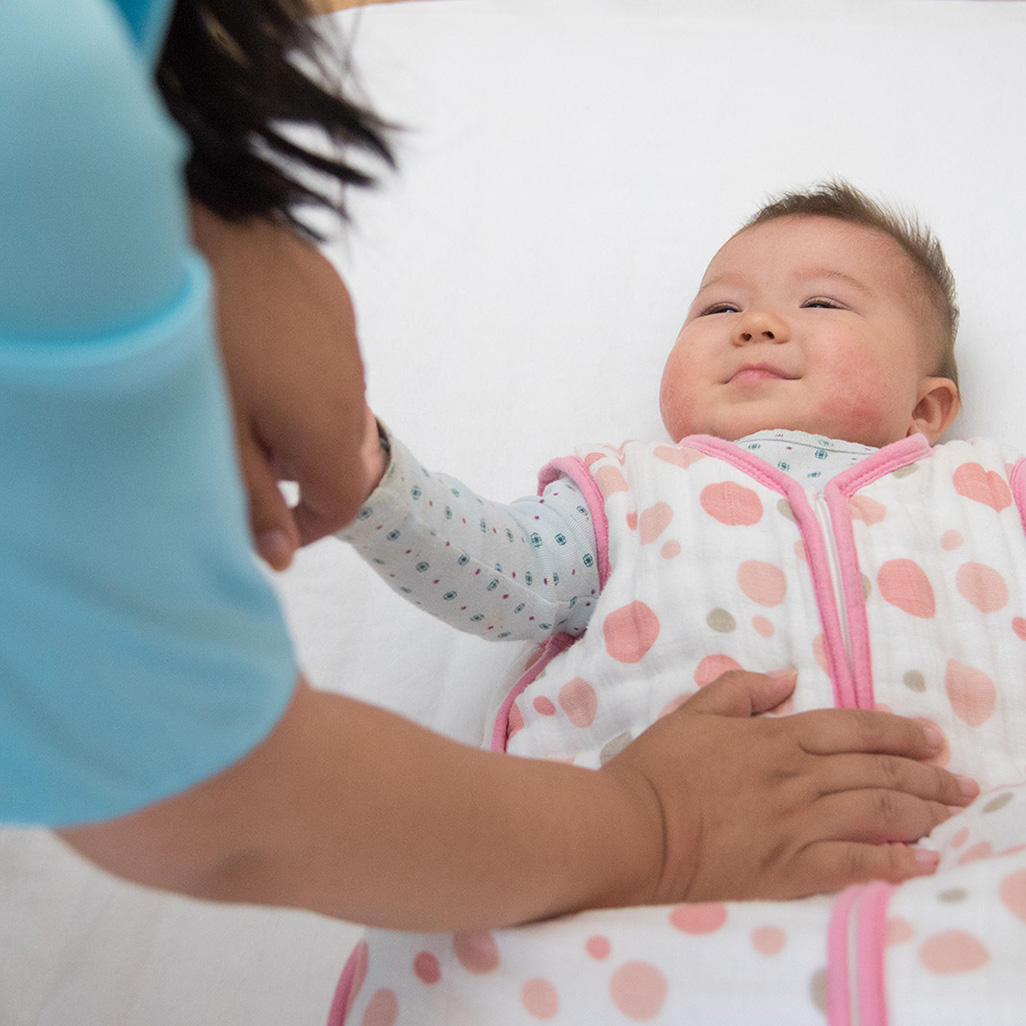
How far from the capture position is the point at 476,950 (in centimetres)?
52

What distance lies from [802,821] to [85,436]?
0.49m

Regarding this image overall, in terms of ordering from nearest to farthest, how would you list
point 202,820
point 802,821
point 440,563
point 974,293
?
point 202,820 < point 802,821 < point 440,563 < point 974,293

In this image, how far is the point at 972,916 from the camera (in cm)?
44

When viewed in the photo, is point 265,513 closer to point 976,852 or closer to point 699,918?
point 699,918

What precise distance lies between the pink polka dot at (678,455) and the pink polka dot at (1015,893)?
0.45 m

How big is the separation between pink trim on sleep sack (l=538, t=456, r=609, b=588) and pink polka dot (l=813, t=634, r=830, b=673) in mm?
169

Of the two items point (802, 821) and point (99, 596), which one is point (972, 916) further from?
point (99, 596)

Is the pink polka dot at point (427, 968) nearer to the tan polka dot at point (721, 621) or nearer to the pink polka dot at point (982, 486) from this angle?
the tan polka dot at point (721, 621)

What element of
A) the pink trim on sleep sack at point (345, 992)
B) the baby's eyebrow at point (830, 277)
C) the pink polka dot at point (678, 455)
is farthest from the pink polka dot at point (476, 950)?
the baby's eyebrow at point (830, 277)

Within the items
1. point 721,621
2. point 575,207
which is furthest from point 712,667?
point 575,207

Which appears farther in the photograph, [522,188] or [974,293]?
[522,188]

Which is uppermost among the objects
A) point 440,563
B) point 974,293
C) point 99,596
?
point 99,596

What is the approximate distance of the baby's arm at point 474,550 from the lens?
73cm

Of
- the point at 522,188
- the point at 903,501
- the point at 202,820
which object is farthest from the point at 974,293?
the point at 202,820
